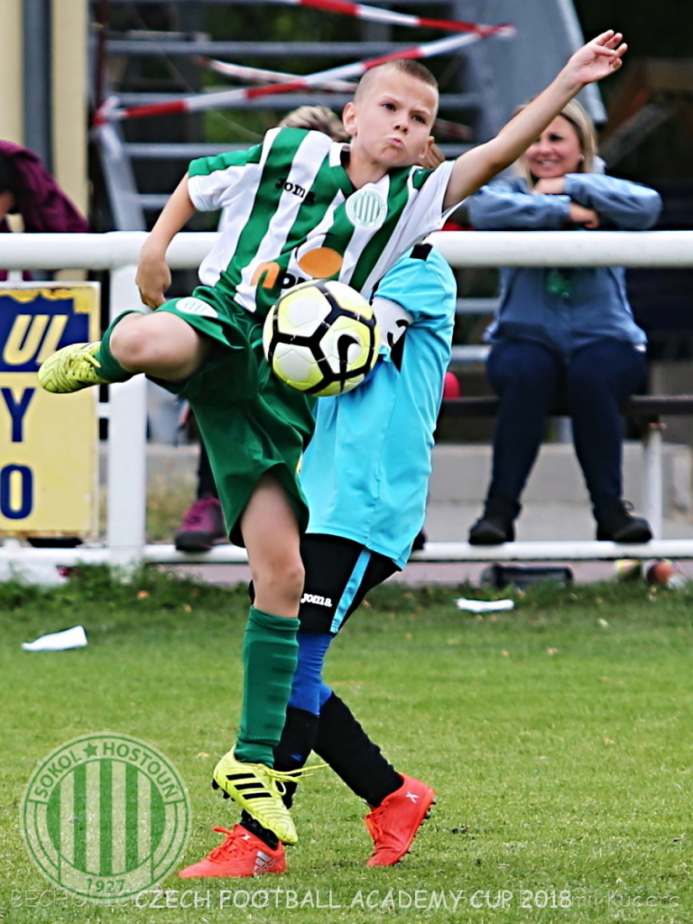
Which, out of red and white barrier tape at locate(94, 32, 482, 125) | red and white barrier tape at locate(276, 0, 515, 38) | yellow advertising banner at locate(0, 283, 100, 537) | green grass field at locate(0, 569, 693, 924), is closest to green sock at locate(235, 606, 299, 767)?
green grass field at locate(0, 569, 693, 924)

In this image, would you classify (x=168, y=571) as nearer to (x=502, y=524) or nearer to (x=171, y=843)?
(x=502, y=524)

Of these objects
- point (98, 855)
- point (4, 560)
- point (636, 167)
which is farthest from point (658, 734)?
point (636, 167)

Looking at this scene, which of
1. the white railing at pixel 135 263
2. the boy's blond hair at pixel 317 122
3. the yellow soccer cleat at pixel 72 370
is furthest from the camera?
the white railing at pixel 135 263

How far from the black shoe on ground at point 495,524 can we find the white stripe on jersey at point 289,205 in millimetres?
3047

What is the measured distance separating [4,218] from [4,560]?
147 centimetres

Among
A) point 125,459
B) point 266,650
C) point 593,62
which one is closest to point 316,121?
point 125,459

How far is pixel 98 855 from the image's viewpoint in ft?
9.83

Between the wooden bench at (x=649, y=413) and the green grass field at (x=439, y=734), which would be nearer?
the green grass field at (x=439, y=734)

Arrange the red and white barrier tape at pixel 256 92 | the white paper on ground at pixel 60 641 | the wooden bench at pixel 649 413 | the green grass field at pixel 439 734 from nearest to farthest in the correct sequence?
1. the green grass field at pixel 439 734
2. the white paper on ground at pixel 60 641
3. the wooden bench at pixel 649 413
4. the red and white barrier tape at pixel 256 92

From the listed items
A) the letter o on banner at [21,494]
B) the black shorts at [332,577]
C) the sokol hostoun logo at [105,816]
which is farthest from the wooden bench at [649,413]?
the black shorts at [332,577]

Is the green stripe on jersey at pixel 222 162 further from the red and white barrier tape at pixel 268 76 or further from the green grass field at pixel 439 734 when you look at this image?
the red and white barrier tape at pixel 268 76

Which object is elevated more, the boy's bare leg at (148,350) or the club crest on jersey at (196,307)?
the club crest on jersey at (196,307)

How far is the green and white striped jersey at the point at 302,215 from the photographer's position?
10.0 feet

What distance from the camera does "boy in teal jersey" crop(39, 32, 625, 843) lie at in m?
2.89
